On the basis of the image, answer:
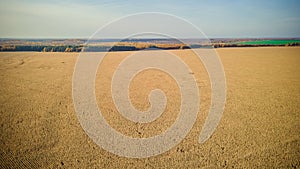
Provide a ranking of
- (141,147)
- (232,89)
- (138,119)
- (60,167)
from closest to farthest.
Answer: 1. (60,167)
2. (141,147)
3. (138,119)
4. (232,89)

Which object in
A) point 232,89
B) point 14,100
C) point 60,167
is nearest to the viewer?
point 60,167

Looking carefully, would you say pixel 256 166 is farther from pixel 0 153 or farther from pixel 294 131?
pixel 0 153

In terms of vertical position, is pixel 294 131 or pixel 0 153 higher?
pixel 294 131

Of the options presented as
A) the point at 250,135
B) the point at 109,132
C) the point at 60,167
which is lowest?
the point at 109,132

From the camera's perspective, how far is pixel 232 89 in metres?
10.4

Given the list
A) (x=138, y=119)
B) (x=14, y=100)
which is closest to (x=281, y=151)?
(x=138, y=119)

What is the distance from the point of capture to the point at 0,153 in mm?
4652

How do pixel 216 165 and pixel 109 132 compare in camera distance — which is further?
pixel 109 132

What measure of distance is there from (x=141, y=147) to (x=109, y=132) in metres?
1.18

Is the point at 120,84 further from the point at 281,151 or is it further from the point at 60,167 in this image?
the point at 281,151

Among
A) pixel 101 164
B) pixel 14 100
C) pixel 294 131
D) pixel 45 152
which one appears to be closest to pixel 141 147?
pixel 101 164

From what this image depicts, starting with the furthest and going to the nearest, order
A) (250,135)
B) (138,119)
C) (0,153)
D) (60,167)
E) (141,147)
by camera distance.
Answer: (138,119) < (250,135) < (141,147) < (0,153) < (60,167)

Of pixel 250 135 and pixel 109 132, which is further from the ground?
pixel 250 135

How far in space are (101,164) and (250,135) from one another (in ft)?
12.5
